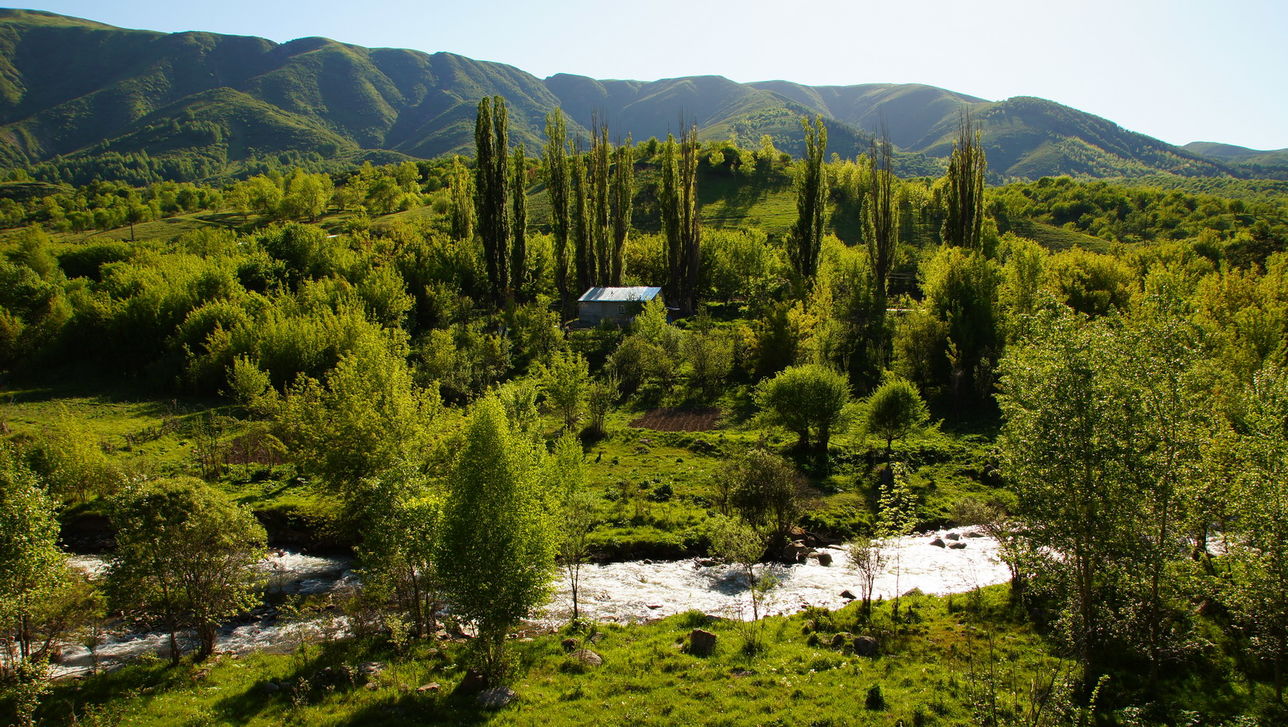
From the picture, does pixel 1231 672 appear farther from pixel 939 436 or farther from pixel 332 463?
pixel 332 463

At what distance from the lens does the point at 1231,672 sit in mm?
18328

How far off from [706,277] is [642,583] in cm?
5486

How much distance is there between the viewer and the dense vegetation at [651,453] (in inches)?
697

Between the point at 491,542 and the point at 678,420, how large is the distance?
3050 cm

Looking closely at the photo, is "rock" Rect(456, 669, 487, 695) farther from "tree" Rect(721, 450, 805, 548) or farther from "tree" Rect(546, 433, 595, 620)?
"tree" Rect(721, 450, 805, 548)

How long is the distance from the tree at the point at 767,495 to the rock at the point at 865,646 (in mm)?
8742

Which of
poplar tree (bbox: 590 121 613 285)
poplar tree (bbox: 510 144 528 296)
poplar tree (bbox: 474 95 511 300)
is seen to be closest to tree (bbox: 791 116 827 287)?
poplar tree (bbox: 590 121 613 285)

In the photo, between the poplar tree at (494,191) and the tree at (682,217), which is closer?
the poplar tree at (494,191)

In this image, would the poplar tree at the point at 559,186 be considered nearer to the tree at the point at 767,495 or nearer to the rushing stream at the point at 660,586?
the tree at the point at 767,495

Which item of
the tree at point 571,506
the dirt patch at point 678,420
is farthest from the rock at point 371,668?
the dirt patch at point 678,420

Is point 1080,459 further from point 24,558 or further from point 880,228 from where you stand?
point 880,228

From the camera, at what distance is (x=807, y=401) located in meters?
40.2

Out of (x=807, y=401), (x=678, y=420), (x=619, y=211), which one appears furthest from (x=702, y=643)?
(x=619, y=211)

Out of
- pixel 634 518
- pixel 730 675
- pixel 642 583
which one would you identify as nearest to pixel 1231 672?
pixel 730 675
